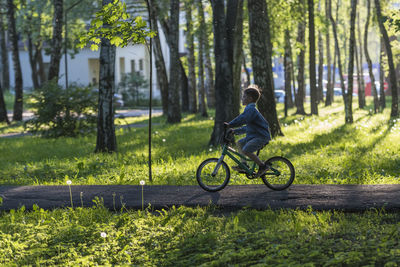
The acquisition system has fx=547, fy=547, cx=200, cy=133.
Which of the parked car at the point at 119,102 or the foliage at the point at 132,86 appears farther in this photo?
the foliage at the point at 132,86

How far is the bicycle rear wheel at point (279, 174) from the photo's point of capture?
26.8ft

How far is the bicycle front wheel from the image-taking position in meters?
8.23

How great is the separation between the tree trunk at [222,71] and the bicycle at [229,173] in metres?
5.13

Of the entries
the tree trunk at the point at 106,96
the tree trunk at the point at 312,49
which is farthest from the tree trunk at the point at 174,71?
the tree trunk at the point at 106,96

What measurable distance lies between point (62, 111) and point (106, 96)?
226 inches

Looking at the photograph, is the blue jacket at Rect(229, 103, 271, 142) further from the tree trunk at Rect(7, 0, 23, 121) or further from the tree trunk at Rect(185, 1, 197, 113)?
the tree trunk at Rect(185, 1, 197, 113)

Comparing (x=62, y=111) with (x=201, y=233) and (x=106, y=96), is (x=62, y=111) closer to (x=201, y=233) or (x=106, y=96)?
(x=106, y=96)

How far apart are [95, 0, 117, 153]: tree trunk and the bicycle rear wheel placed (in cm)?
584

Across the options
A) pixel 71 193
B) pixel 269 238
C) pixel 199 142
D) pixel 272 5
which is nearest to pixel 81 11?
pixel 272 5

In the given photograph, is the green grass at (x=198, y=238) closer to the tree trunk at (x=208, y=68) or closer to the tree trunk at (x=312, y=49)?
the tree trunk at (x=312, y=49)

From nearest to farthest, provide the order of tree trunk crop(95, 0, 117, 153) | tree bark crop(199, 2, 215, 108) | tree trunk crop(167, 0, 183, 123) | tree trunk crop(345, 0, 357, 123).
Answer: tree trunk crop(95, 0, 117, 153) → tree trunk crop(345, 0, 357, 123) → tree trunk crop(167, 0, 183, 123) → tree bark crop(199, 2, 215, 108)

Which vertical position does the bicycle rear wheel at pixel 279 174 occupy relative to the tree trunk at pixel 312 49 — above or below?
below

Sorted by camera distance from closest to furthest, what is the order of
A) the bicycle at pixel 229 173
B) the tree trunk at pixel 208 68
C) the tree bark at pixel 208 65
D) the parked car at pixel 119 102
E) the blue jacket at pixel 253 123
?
1. the blue jacket at pixel 253 123
2. the bicycle at pixel 229 173
3. the tree bark at pixel 208 65
4. the tree trunk at pixel 208 68
5. the parked car at pixel 119 102

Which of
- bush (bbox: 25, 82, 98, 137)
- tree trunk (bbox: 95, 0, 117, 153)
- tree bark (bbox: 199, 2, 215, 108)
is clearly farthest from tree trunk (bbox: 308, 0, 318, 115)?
tree trunk (bbox: 95, 0, 117, 153)
